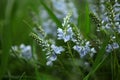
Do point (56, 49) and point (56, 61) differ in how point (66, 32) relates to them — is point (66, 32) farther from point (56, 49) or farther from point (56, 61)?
point (56, 61)

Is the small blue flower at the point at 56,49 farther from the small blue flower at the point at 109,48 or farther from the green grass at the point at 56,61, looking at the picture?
the small blue flower at the point at 109,48

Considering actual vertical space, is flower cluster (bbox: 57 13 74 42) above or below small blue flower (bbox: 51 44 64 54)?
above

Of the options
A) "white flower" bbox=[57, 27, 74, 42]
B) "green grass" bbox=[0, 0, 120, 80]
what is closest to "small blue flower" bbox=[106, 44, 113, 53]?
"green grass" bbox=[0, 0, 120, 80]

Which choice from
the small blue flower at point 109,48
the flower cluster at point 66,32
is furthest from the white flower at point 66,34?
the small blue flower at point 109,48

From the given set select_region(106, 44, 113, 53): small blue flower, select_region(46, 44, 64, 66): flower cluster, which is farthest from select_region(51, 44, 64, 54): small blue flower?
select_region(106, 44, 113, 53): small blue flower

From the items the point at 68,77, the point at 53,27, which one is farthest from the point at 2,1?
the point at 68,77

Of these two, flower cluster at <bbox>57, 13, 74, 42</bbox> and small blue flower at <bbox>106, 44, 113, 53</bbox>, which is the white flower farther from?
small blue flower at <bbox>106, 44, 113, 53</bbox>

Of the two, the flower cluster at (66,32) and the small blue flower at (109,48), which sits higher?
the flower cluster at (66,32)

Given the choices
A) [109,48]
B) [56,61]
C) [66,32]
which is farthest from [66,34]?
[56,61]

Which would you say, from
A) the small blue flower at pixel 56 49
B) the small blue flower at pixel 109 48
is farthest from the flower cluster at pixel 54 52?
the small blue flower at pixel 109 48

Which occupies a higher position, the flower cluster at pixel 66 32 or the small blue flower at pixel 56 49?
the flower cluster at pixel 66 32

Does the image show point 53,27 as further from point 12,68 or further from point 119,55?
point 119,55
